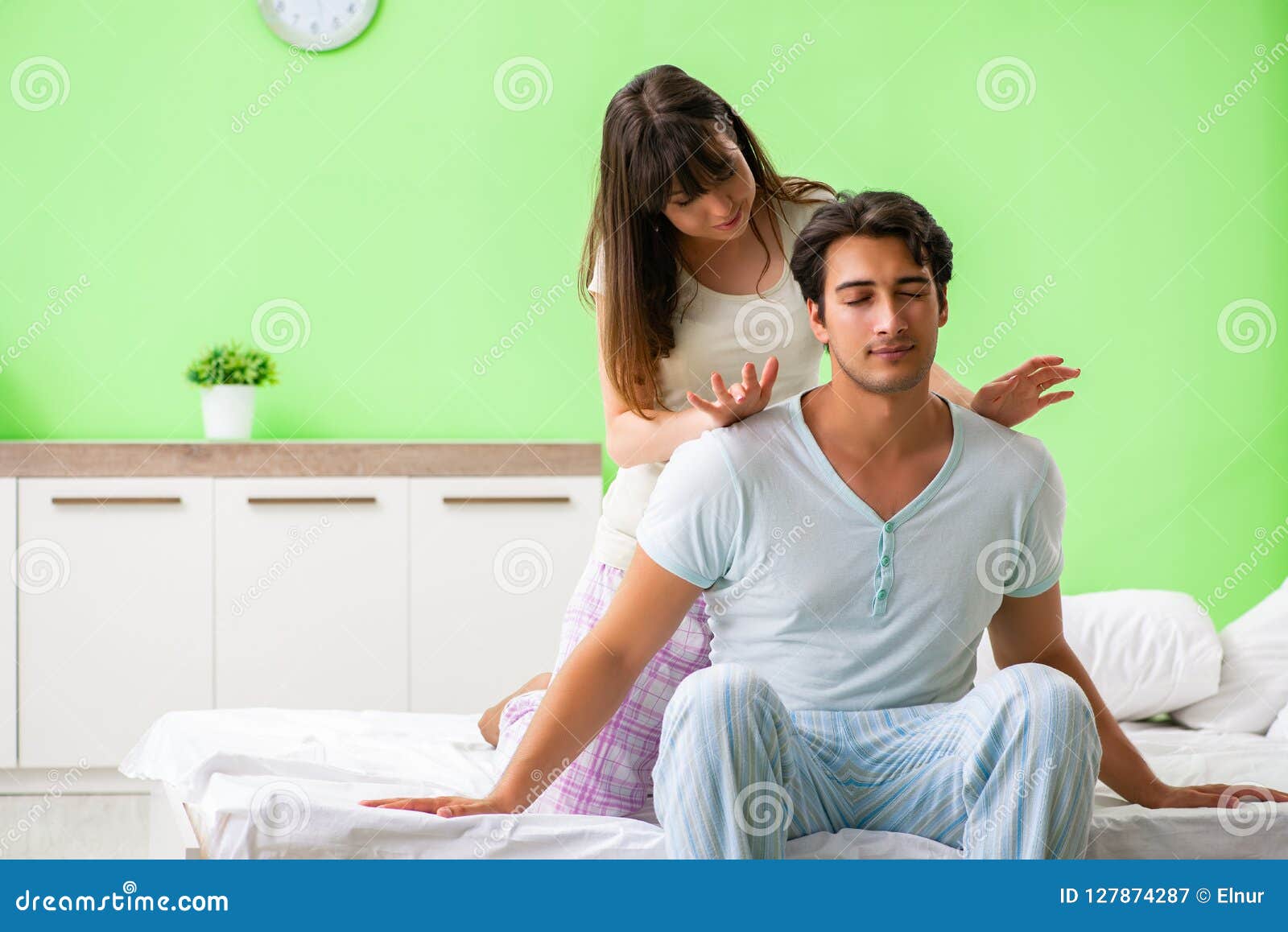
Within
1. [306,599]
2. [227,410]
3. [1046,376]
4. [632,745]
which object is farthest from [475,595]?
[1046,376]

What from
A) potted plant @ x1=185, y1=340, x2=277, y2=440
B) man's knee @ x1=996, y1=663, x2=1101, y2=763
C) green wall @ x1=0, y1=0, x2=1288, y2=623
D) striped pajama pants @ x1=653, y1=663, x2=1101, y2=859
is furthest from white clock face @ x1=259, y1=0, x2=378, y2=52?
man's knee @ x1=996, y1=663, x2=1101, y2=763

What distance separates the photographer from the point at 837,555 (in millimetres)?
1506

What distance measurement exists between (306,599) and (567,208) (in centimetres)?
129

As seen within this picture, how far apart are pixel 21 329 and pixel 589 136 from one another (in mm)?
1679

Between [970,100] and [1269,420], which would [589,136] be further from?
[1269,420]

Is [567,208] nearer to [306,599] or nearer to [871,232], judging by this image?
[306,599]

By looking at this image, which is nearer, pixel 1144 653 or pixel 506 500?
pixel 1144 653

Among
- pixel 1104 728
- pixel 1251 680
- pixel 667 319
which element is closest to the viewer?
pixel 1104 728

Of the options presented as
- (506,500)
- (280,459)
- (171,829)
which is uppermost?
(280,459)

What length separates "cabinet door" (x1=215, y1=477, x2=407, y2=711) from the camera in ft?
10.0

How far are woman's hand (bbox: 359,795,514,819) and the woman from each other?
20 centimetres
